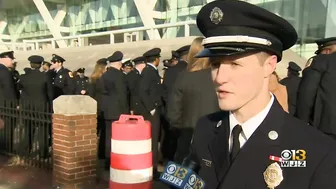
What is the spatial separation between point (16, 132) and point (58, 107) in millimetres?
2284

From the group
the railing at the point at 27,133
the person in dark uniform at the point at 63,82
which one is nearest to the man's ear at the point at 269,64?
the railing at the point at 27,133

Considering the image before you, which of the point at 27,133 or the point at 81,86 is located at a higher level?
the point at 81,86

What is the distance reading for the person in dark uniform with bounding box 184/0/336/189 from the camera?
1.38 metres

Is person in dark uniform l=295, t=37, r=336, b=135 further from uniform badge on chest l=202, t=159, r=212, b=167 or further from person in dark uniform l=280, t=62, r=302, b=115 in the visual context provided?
uniform badge on chest l=202, t=159, r=212, b=167

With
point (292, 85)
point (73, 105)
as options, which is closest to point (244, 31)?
point (73, 105)

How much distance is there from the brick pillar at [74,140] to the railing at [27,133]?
31.4 inches

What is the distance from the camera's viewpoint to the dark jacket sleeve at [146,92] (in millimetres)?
6391

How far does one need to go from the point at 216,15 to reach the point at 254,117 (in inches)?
18.1

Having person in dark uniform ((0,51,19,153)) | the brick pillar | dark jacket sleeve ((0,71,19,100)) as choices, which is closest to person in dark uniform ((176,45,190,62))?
the brick pillar

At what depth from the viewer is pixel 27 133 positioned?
6734 millimetres

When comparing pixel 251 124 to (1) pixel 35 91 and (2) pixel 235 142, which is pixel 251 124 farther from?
(1) pixel 35 91

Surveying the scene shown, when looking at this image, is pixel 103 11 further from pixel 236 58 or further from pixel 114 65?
pixel 236 58

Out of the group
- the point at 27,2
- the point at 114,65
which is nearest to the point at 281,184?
the point at 114,65

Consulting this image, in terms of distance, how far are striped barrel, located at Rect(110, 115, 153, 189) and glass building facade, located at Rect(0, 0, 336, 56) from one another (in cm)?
1758
